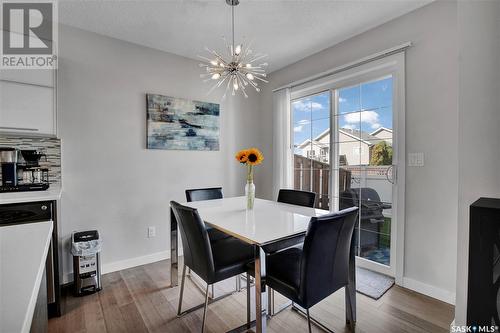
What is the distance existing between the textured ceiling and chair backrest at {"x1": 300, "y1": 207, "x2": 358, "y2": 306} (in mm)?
1860

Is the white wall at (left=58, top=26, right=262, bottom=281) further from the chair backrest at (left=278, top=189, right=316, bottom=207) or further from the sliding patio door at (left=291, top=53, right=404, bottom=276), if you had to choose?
the sliding patio door at (left=291, top=53, right=404, bottom=276)

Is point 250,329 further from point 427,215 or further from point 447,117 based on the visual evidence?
point 447,117

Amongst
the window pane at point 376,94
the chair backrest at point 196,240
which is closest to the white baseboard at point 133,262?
the chair backrest at point 196,240

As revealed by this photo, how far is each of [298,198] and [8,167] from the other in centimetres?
253

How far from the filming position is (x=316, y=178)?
3.18 metres

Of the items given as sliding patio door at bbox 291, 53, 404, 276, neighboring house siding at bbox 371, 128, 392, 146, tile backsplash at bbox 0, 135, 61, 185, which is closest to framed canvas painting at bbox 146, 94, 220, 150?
tile backsplash at bbox 0, 135, 61, 185

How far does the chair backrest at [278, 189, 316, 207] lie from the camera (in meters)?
2.23

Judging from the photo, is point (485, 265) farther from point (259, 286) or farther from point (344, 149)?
point (344, 149)

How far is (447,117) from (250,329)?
227 cm

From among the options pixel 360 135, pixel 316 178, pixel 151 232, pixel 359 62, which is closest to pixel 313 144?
pixel 316 178

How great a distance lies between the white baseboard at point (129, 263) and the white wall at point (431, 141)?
2631mm

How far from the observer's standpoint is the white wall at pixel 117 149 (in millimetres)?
2385

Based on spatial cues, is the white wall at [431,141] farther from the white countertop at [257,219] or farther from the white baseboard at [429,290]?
the white countertop at [257,219]

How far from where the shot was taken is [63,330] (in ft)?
Answer: 5.57
